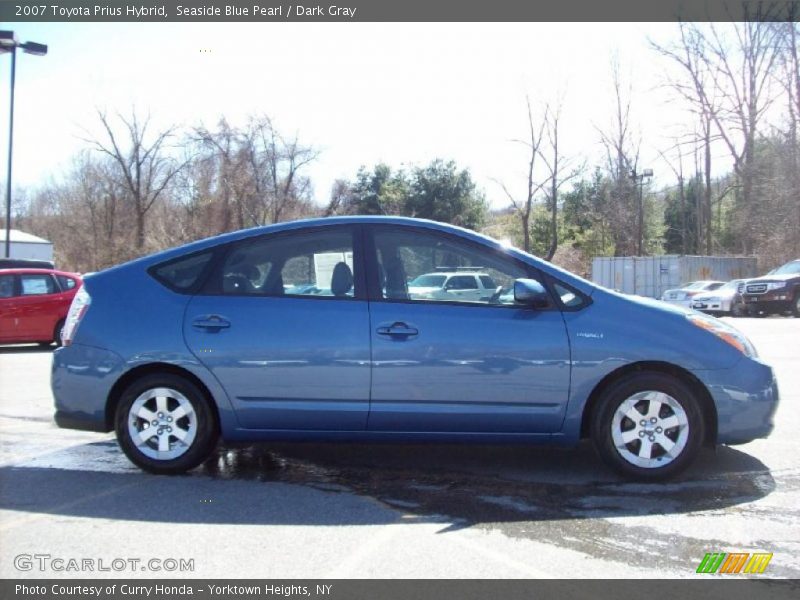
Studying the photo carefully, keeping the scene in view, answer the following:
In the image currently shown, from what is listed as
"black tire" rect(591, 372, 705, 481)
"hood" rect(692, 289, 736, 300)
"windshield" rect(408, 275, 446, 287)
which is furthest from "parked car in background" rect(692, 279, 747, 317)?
"windshield" rect(408, 275, 446, 287)

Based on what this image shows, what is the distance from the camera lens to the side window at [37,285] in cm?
1336

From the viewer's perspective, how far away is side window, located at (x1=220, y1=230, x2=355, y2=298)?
16.3ft

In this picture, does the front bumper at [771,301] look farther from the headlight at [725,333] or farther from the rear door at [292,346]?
the rear door at [292,346]

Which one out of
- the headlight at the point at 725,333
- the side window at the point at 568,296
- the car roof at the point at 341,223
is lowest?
the headlight at the point at 725,333

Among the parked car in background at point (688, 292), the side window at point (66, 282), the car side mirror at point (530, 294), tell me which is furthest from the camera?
the parked car in background at point (688, 292)

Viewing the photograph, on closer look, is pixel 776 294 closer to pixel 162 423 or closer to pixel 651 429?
pixel 651 429

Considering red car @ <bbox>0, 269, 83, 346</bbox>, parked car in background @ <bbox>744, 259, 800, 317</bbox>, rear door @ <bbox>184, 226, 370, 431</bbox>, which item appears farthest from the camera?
parked car in background @ <bbox>744, 259, 800, 317</bbox>

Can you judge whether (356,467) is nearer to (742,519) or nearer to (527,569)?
(527,569)

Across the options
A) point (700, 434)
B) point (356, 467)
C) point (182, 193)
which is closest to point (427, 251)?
point (356, 467)

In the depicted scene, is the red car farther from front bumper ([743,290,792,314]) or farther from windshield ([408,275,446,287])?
front bumper ([743,290,792,314])

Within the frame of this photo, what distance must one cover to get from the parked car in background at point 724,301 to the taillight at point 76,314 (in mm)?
24172
